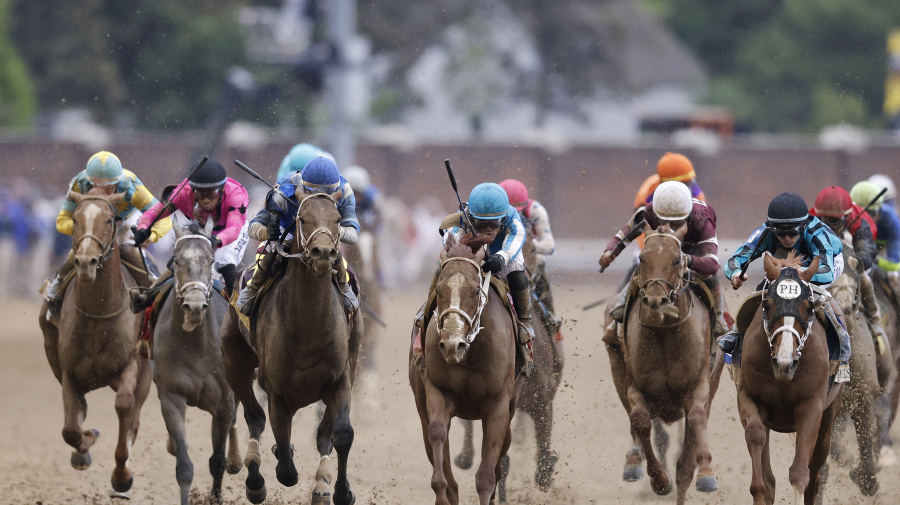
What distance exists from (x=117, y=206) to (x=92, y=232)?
2.86 feet

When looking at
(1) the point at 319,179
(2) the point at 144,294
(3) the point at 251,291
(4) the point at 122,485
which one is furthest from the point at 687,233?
(4) the point at 122,485

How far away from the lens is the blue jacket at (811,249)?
8320 millimetres

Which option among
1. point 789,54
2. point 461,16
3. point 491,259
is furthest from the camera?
point 789,54

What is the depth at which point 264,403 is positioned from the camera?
12820 mm

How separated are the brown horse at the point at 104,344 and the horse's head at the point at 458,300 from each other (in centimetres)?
296

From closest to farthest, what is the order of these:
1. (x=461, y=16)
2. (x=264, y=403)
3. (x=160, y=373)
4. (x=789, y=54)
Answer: (x=160, y=373) < (x=264, y=403) < (x=461, y=16) < (x=789, y=54)

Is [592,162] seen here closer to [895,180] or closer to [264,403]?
[895,180]

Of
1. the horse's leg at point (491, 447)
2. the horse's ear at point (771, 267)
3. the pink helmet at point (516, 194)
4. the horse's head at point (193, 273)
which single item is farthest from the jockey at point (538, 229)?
the horse's head at point (193, 273)

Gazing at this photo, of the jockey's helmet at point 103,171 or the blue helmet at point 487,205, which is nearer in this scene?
the blue helmet at point 487,205

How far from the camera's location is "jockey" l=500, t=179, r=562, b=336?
35.5 ft

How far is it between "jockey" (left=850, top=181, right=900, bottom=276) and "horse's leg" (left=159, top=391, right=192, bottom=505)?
6429 millimetres

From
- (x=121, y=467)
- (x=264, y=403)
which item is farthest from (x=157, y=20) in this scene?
(x=121, y=467)

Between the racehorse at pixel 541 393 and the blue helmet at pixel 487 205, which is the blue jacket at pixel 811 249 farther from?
the racehorse at pixel 541 393

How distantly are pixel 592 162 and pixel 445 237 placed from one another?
2957 centimetres
